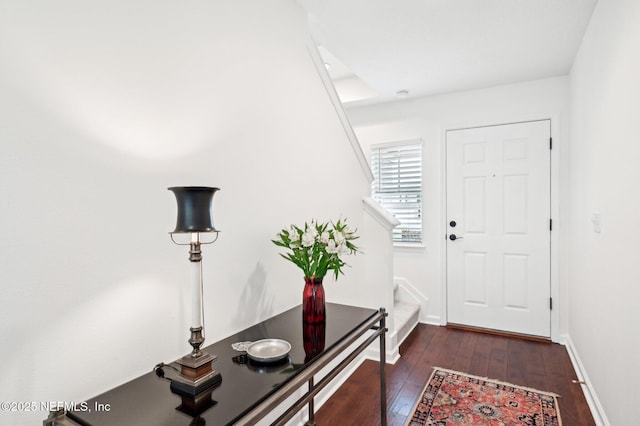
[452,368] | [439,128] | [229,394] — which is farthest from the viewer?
[439,128]

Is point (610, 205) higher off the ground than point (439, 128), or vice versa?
point (439, 128)

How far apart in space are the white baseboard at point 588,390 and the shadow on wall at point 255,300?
192 cm

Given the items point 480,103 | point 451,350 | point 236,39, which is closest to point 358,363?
point 451,350

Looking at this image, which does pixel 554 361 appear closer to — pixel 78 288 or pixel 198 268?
pixel 198 268

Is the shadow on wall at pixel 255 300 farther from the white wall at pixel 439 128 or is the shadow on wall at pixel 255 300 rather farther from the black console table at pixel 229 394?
the white wall at pixel 439 128

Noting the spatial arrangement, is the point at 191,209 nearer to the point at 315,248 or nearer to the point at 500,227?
the point at 315,248

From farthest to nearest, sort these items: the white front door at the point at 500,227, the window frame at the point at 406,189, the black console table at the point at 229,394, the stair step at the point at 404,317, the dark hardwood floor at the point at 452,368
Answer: the window frame at the point at 406,189, the white front door at the point at 500,227, the stair step at the point at 404,317, the dark hardwood floor at the point at 452,368, the black console table at the point at 229,394

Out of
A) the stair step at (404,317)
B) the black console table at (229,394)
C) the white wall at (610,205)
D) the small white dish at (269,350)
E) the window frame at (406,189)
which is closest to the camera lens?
the black console table at (229,394)

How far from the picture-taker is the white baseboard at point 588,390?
6.31ft

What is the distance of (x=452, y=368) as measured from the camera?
2656 millimetres

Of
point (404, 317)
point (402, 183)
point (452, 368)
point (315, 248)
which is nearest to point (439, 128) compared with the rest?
point (402, 183)

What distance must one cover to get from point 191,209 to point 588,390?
108 inches

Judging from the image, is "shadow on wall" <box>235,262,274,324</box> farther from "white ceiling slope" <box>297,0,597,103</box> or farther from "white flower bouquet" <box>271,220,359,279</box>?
"white ceiling slope" <box>297,0,597,103</box>

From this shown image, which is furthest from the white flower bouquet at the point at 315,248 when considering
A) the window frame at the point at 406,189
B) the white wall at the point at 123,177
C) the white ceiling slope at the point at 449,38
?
the window frame at the point at 406,189
